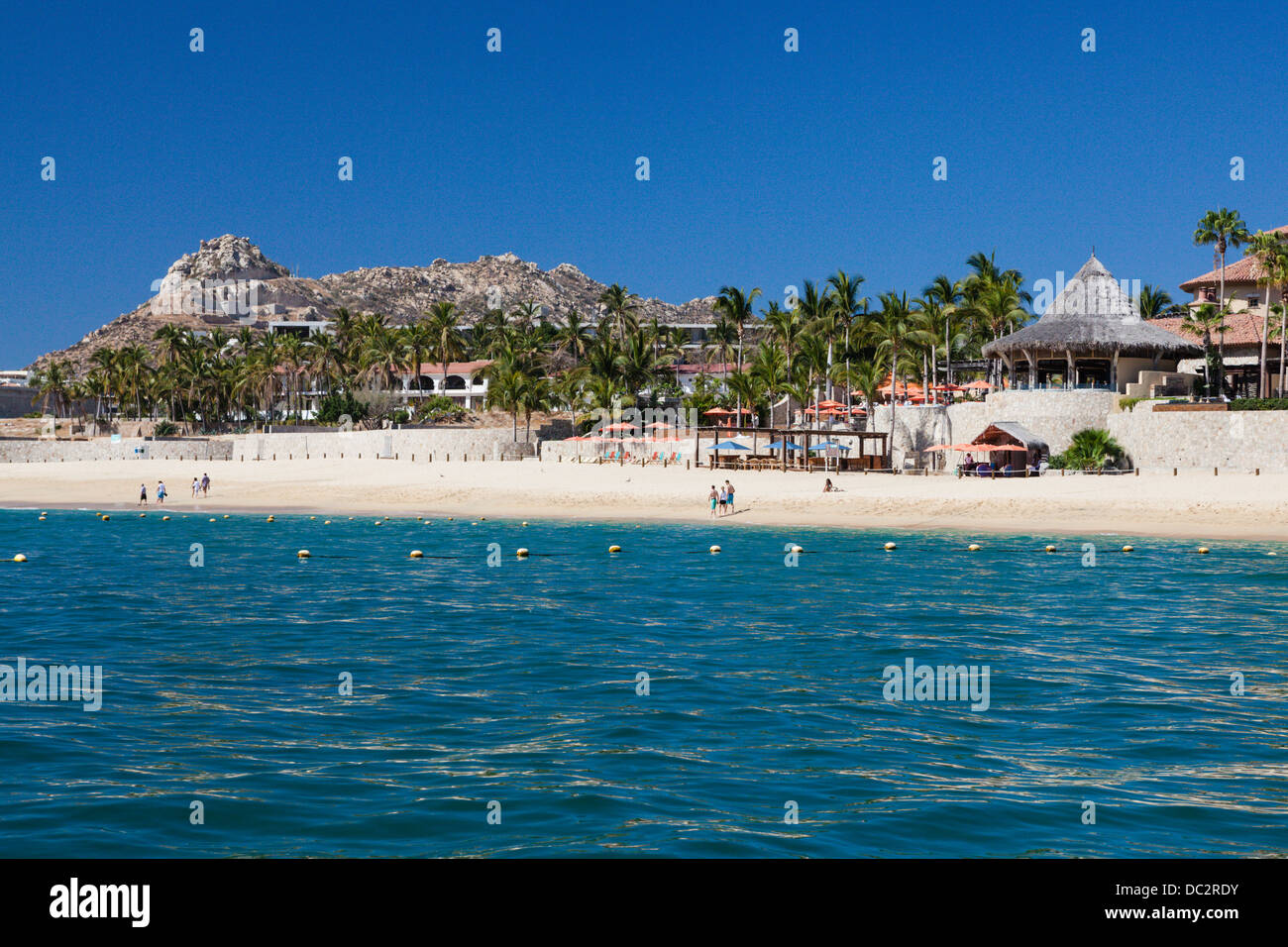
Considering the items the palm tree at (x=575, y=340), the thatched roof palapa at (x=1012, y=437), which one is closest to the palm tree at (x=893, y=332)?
the thatched roof palapa at (x=1012, y=437)

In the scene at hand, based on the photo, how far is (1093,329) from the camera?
205 feet

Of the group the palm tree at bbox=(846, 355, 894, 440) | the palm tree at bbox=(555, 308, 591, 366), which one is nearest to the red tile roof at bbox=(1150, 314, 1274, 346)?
the palm tree at bbox=(846, 355, 894, 440)

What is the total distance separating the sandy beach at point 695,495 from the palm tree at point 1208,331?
57.5ft

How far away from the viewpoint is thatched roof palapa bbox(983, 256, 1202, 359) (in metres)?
61.8

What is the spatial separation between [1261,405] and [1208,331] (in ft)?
40.7

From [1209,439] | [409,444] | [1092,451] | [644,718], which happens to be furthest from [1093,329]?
[644,718]

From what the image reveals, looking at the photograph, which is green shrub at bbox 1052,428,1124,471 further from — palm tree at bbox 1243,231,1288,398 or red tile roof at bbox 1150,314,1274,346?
red tile roof at bbox 1150,314,1274,346

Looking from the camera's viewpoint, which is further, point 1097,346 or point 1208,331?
point 1208,331

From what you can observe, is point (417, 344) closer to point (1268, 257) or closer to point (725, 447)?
point (725, 447)

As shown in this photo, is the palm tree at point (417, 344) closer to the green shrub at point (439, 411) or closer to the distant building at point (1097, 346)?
the green shrub at point (439, 411)

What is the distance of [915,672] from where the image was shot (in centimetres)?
1673

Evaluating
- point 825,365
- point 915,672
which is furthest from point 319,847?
point 825,365

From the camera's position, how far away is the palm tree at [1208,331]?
6519cm
